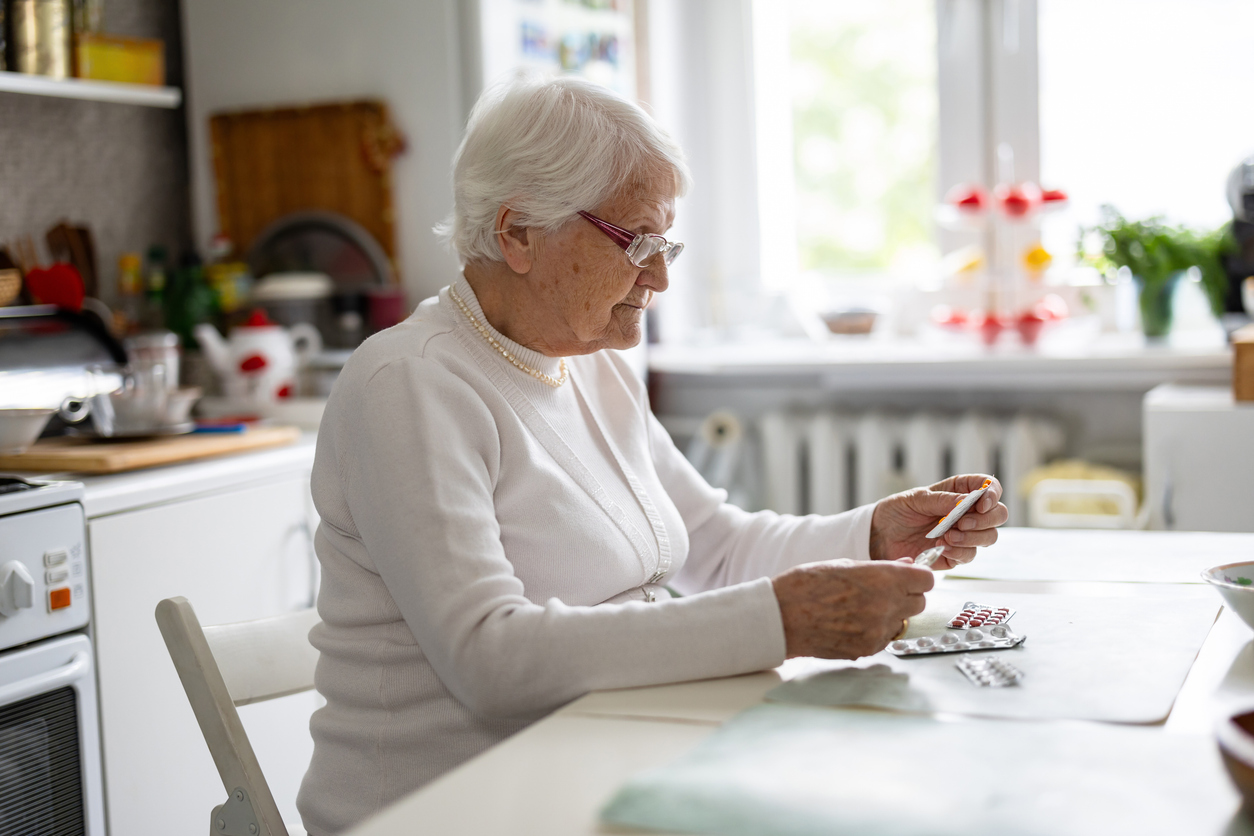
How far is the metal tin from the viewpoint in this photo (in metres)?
2.25

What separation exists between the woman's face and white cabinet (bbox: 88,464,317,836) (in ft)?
2.77

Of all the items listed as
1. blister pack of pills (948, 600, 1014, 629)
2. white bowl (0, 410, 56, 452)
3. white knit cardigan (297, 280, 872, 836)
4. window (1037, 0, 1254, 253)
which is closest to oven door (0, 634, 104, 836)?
white bowl (0, 410, 56, 452)

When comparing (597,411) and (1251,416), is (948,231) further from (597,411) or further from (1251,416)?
(597,411)

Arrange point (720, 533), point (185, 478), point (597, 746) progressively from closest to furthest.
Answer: point (597, 746)
point (720, 533)
point (185, 478)

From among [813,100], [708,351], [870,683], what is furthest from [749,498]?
[870,683]

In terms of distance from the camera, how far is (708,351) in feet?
10.1

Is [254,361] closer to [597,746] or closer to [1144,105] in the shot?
[597,746]

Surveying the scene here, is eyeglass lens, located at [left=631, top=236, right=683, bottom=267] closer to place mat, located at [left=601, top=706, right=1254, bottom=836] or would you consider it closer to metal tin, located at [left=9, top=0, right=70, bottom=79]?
place mat, located at [left=601, top=706, right=1254, bottom=836]

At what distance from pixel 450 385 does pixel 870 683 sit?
0.47 m

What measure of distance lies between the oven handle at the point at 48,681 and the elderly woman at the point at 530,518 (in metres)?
0.66

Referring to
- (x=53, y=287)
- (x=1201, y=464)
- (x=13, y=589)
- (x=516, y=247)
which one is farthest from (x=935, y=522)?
(x=53, y=287)

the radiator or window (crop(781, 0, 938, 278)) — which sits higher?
window (crop(781, 0, 938, 278))

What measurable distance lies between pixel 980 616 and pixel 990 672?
0.16m

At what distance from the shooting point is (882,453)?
278 centimetres
